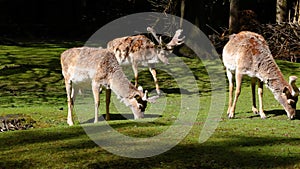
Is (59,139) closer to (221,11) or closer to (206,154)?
(206,154)

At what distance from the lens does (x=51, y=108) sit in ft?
45.3

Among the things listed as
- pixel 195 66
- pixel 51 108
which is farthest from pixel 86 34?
pixel 51 108

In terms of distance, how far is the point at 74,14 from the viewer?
119ft

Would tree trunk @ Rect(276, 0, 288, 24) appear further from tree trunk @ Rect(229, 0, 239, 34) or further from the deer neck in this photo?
the deer neck

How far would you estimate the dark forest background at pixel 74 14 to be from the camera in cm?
3350

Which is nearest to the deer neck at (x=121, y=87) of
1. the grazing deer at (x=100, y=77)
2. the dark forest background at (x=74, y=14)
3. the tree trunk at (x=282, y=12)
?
the grazing deer at (x=100, y=77)

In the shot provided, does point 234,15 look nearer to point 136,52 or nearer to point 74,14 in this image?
point 136,52

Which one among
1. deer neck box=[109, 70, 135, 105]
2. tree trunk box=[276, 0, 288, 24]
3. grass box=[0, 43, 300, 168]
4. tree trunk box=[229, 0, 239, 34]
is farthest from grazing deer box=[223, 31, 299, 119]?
tree trunk box=[276, 0, 288, 24]

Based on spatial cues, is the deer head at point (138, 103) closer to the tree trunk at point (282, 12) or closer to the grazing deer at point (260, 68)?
the grazing deer at point (260, 68)

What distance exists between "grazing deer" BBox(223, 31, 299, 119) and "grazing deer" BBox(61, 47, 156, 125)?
2131mm

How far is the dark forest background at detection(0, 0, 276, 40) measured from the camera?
33.5 metres

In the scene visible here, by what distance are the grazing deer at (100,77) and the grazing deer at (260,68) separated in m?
2.13

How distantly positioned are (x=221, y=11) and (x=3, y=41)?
56.6ft

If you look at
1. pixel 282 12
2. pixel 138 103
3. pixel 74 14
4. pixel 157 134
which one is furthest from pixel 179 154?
pixel 74 14
